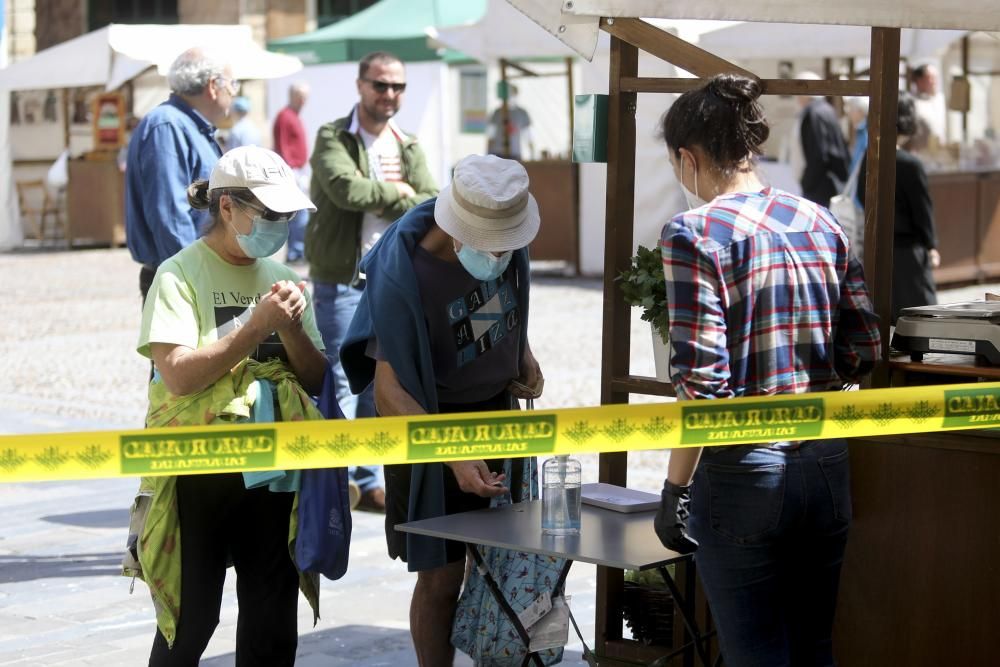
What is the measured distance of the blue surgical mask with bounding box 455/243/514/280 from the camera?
405 cm

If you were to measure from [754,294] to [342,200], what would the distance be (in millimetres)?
3632

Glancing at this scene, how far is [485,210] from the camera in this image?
3973mm

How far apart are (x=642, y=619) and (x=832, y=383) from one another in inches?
55.5

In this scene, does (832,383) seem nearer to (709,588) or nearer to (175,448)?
(709,588)

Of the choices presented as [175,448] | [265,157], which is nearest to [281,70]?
[265,157]

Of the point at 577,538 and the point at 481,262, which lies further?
the point at 481,262

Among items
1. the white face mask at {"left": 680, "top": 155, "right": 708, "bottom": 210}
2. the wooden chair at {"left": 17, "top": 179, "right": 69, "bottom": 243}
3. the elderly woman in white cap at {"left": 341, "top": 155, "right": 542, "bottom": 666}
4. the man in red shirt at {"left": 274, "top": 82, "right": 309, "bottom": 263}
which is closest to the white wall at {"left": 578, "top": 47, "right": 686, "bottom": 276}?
the man in red shirt at {"left": 274, "top": 82, "right": 309, "bottom": 263}

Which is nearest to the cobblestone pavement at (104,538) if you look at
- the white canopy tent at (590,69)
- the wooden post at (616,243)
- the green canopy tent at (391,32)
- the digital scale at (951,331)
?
the wooden post at (616,243)

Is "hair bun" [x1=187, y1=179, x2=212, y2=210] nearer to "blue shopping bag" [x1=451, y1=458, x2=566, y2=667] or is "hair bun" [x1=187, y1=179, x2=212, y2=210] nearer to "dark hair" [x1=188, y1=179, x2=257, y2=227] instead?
"dark hair" [x1=188, y1=179, x2=257, y2=227]

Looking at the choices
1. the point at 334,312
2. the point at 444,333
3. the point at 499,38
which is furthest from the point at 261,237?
the point at 499,38

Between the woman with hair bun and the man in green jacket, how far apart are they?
3.35m

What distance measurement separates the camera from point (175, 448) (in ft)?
10.5

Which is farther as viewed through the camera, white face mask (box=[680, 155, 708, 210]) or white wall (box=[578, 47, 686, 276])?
white wall (box=[578, 47, 686, 276])

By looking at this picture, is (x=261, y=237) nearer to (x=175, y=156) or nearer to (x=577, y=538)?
(x=577, y=538)
